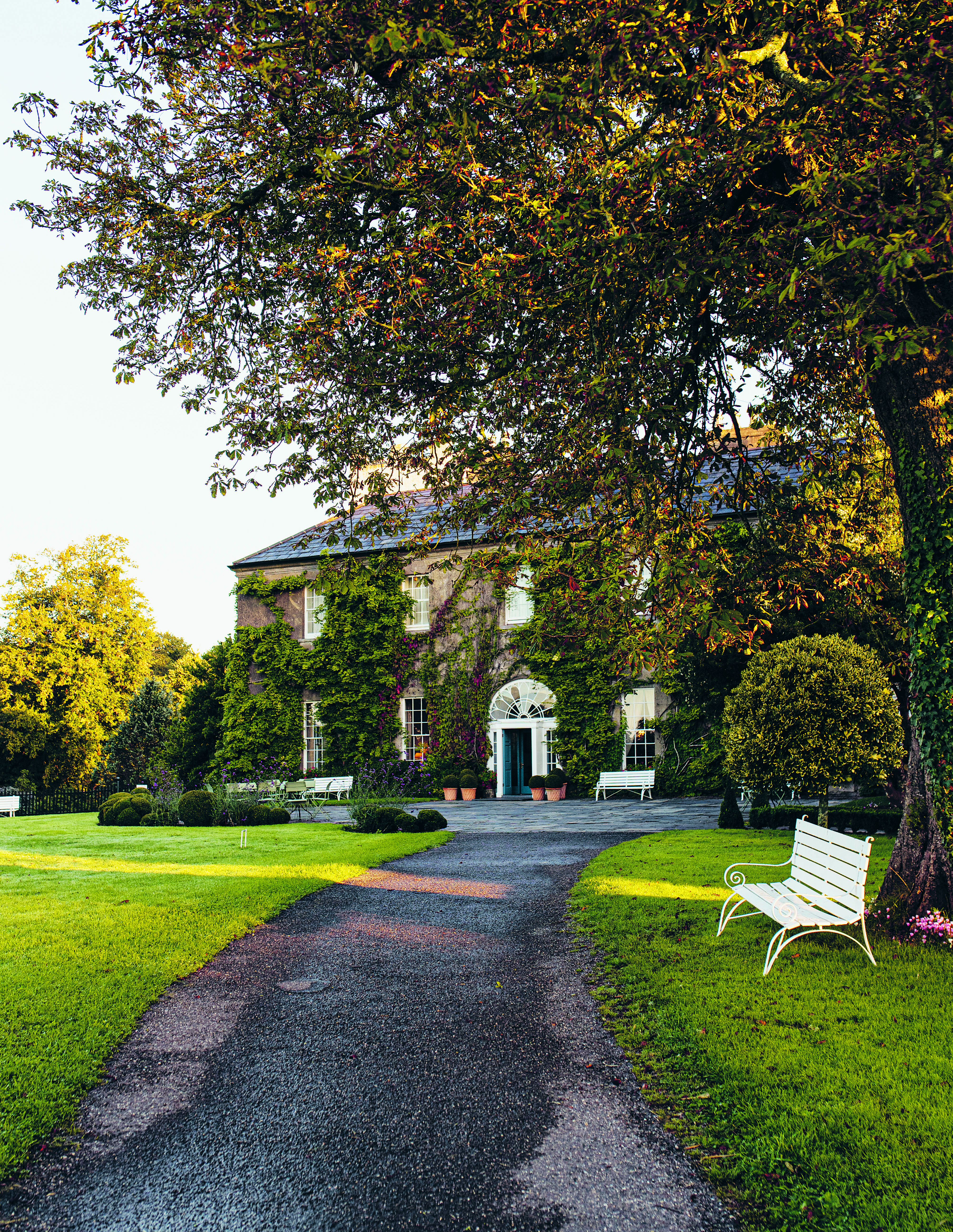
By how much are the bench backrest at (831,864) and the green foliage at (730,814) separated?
761cm

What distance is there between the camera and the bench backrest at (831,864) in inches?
234

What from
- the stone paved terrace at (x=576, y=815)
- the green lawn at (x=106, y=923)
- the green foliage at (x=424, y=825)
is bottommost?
the stone paved terrace at (x=576, y=815)

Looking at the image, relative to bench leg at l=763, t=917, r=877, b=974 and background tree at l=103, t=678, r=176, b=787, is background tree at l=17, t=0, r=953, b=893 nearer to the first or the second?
bench leg at l=763, t=917, r=877, b=974

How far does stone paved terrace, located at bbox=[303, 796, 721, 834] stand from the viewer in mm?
16172

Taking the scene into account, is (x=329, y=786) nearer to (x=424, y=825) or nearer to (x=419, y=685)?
(x=419, y=685)

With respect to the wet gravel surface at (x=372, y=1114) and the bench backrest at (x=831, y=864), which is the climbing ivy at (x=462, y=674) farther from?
the wet gravel surface at (x=372, y=1114)

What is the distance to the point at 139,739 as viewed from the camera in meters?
31.2

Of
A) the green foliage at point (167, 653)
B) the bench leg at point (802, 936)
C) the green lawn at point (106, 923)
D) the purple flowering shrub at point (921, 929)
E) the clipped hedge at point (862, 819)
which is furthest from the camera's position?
the green foliage at point (167, 653)

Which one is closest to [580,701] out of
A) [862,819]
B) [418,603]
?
[418,603]

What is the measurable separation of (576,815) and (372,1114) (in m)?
15.7

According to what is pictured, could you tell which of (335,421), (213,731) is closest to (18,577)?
(213,731)

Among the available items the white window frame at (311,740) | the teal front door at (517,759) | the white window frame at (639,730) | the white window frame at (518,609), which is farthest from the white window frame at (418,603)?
the white window frame at (639,730)

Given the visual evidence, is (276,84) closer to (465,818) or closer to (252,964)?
(252,964)

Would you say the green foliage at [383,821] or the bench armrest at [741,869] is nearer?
the bench armrest at [741,869]
